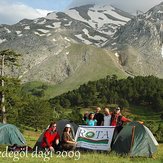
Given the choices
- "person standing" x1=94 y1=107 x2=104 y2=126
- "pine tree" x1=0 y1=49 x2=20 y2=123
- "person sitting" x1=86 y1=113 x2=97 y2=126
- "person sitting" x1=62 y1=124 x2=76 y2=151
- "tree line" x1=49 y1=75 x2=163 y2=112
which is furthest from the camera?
"tree line" x1=49 y1=75 x2=163 y2=112

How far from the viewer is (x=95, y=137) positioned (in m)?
21.7

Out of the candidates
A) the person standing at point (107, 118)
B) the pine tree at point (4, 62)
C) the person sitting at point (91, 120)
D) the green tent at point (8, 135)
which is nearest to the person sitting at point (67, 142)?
the person sitting at point (91, 120)

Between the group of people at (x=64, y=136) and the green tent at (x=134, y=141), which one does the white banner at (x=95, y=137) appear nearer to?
the green tent at (x=134, y=141)

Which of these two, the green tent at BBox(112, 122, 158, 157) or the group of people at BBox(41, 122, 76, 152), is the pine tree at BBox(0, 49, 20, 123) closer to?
the group of people at BBox(41, 122, 76, 152)

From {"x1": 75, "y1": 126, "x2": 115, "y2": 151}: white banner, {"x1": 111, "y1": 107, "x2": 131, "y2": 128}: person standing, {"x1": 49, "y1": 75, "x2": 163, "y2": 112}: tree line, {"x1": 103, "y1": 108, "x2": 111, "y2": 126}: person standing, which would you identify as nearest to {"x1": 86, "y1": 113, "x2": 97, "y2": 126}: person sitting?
{"x1": 75, "y1": 126, "x2": 115, "y2": 151}: white banner

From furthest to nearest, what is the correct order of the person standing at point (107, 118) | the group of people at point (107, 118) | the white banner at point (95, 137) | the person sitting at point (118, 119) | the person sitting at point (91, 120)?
the person sitting at point (91, 120) → the person standing at point (107, 118) → the group of people at point (107, 118) → the person sitting at point (118, 119) → the white banner at point (95, 137)

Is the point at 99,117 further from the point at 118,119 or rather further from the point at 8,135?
the point at 8,135

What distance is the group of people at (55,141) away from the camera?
804 inches

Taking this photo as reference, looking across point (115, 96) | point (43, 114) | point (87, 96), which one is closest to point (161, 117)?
point (115, 96)

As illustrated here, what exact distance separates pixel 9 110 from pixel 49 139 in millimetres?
26675

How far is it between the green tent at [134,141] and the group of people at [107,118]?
0.65 metres

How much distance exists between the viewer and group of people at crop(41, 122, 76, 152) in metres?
20.4

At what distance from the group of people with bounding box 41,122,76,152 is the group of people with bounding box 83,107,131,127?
2.33 m

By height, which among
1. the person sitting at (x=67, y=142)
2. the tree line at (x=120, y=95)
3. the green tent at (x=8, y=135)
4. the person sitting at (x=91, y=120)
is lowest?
the tree line at (x=120, y=95)
